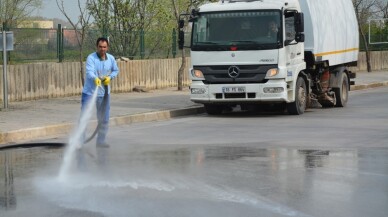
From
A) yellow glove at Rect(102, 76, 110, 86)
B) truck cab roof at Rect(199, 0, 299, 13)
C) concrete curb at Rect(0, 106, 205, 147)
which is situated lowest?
concrete curb at Rect(0, 106, 205, 147)

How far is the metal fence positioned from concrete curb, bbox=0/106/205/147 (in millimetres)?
5030

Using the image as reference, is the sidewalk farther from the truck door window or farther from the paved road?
the truck door window

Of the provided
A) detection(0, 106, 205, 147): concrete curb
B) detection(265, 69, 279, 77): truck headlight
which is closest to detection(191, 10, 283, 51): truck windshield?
detection(265, 69, 279, 77): truck headlight

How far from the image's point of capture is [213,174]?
9.70m

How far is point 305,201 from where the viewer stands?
784 cm

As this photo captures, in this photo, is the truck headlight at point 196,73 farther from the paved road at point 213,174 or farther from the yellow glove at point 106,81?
the yellow glove at point 106,81

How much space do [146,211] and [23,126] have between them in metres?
8.13

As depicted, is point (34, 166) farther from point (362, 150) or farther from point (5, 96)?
point (5, 96)

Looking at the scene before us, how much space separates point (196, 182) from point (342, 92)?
13.3m

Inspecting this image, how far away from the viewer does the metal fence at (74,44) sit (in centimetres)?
2173

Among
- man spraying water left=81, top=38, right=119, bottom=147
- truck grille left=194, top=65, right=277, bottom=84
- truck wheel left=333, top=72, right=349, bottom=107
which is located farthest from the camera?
truck wheel left=333, top=72, right=349, bottom=107

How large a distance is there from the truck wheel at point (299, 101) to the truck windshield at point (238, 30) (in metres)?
1.45

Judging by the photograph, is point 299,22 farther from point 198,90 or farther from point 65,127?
point 65,127

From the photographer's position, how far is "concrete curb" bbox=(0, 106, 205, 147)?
1398 cm
